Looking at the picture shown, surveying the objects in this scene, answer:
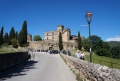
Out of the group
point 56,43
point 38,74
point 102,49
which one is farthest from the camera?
point 56,43

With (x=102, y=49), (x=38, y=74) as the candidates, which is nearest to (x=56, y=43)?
(x=102, y=49)

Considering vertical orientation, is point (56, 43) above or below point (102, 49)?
above

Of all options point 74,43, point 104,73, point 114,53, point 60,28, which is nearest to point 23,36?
point 74,43

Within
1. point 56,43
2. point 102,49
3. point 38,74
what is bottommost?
point 38,74

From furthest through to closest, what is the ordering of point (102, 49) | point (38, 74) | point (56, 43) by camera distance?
point (56, 43)
point (102, 49)
point (38, 74)

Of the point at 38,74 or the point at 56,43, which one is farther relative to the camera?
the point at 56,43

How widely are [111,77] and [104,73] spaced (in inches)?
26.3

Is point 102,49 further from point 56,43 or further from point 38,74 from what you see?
point 38,74

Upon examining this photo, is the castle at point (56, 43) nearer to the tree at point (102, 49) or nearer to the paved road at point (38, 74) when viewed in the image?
the tree at point (102, 49)

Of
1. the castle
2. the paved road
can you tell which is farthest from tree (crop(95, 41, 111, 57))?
the paved road

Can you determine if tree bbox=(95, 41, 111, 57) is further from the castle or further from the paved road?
the paved road

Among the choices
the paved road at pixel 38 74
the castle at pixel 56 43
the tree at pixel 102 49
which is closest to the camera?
the paved road at pixel 38 74

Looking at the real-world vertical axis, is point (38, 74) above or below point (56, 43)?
below

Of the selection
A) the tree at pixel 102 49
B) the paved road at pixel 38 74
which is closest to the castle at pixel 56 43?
the tree at pixel 102 49
